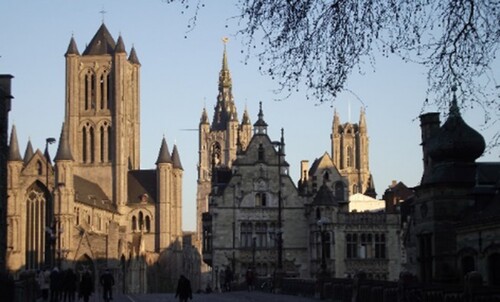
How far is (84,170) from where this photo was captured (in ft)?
424

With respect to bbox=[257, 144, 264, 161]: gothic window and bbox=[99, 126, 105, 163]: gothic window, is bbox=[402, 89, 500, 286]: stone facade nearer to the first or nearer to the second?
bbox=[257, 144, 264, 161]: gothic window

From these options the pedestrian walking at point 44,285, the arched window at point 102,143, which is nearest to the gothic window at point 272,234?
Answer: the pedestrian walking at point 44,285

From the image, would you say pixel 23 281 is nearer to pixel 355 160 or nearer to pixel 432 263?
pixel 432 263

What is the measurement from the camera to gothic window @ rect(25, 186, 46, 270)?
112750mm

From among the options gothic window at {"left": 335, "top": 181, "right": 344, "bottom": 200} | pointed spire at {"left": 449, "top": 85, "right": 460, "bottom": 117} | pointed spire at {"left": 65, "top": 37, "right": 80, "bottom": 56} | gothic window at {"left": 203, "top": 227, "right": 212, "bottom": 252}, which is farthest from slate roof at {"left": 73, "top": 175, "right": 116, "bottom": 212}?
pointed spire at {"left": 449, "top": 85, "right": 460, "bottom": 117}

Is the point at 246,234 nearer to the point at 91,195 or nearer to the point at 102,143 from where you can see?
the point at 91,195

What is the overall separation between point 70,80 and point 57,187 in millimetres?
22671

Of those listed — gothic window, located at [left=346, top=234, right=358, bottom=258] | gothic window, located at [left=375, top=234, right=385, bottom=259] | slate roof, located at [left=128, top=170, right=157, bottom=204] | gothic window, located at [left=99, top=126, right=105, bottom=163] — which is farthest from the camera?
slate roof, located at [left=128, top=170, right=157, bottom=204]

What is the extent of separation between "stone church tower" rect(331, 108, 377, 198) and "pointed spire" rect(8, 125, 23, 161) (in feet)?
173

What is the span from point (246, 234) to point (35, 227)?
119 ft

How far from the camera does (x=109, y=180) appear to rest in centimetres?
12950

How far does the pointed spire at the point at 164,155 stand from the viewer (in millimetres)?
133250

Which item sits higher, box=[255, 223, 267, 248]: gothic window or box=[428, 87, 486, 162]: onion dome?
box=[428, 87, 486, 162]: onion dome

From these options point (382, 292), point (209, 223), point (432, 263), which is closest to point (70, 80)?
point (209, 223)
